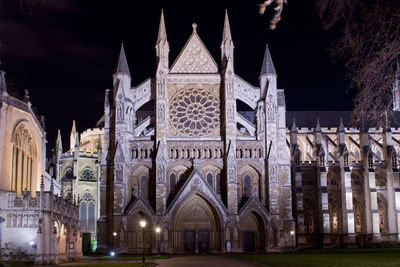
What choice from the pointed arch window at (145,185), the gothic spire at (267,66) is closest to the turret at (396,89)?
the gothic spire at (267,66)

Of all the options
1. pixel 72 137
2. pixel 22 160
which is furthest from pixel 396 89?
pixel 72 137

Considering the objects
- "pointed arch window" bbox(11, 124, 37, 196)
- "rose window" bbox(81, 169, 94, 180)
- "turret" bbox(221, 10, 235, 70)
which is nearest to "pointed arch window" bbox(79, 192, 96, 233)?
"rose window" bbox(81, 169, 94, 180)

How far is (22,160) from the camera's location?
110ft

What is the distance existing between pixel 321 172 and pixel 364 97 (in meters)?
50.4

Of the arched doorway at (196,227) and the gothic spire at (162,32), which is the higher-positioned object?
the gothic spire at (162,32)

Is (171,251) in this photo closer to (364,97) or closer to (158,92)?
(158,92)

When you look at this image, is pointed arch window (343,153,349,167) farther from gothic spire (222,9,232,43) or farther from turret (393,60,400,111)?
gothic spire (222,9,232,43)

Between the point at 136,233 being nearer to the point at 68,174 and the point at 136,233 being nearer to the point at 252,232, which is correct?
the point at 252,232

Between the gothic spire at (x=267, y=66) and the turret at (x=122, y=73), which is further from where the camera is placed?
the gothic spire at (x=267, y=66)

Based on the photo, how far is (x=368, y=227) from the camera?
63719 mm

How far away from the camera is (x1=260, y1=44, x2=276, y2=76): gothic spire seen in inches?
2173

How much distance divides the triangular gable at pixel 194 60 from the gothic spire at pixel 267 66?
4818 mm

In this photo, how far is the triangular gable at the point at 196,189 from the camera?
50.7m

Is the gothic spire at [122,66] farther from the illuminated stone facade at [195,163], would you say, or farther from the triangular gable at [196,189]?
the triangular gable at [196,189]
